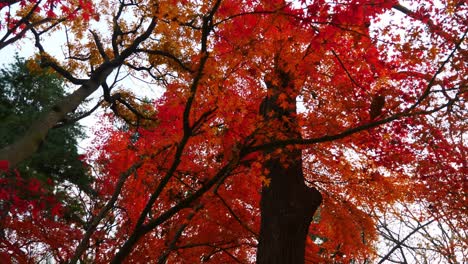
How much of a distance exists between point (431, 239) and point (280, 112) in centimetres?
827

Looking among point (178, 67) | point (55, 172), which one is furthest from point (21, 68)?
point (178, 67)

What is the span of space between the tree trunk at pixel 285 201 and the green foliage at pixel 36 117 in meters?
15.1

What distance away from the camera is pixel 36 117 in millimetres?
19078

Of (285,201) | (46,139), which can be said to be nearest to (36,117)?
(46,139)

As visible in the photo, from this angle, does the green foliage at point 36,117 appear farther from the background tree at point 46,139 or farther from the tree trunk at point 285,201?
the tree trunk at point 285,201

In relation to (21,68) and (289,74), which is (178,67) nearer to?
(289,74)

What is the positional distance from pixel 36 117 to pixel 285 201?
55.1 feet

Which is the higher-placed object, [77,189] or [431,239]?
[77,189]

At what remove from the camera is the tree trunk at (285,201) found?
5637 mm

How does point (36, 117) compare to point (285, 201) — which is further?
point (36, 117)

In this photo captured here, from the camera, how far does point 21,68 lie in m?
21.7

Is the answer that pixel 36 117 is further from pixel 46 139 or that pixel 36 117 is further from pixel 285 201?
pixel 285 201

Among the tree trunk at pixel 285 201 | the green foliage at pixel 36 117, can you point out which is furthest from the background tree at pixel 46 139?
the tree trunk at pixel 285 201

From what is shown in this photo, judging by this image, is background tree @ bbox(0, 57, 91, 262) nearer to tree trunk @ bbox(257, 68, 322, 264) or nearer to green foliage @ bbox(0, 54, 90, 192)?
green foliage @ bbox(0, 54, 90, 192)
